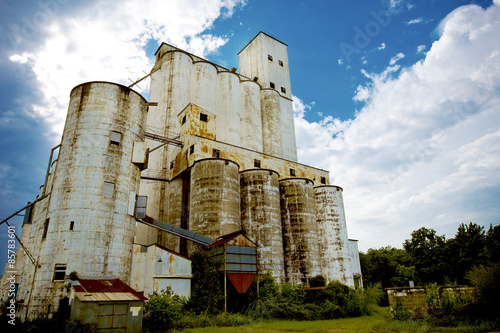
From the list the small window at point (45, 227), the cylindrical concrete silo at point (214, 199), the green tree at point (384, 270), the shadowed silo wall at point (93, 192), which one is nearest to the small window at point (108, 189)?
the shadowed silo wall at point (93, 192)

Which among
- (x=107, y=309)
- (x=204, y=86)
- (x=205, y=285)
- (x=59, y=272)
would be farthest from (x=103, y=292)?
(x=204, y=86)

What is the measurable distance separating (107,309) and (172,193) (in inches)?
689

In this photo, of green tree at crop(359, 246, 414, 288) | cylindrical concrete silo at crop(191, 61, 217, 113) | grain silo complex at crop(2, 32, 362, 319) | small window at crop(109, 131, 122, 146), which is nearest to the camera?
grain silo complex at crop(2, 32, 362, 319)

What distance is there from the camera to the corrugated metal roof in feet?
48.0

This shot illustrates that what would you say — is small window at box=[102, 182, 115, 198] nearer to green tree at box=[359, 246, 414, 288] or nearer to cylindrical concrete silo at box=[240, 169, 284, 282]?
cylindrical concrete silo at box=[240, 169, 284, 282]

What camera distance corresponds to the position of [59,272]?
19.1m

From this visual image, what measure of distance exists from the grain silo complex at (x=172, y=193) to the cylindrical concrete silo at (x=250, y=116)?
15 cm

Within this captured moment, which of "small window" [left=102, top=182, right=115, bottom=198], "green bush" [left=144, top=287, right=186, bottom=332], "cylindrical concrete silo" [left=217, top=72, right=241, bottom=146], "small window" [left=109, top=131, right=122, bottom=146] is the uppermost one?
"cylindrical concrete silo" [left=217, top=72, right=241, bottom=146]

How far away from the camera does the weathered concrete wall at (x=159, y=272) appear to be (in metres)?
20.1

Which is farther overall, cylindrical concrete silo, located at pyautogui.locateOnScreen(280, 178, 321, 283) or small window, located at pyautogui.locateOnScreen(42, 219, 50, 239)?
cylindrical concrete silo, located at pyautogui.locateOnScreen(280, 178, 321, 283)

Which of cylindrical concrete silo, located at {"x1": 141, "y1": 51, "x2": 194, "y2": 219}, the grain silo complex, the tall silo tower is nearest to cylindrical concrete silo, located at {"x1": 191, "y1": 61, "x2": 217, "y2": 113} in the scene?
the grain silo complex

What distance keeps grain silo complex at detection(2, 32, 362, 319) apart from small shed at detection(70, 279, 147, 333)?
460 centimetres

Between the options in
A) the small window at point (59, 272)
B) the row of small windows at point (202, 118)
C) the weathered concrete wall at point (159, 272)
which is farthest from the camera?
the row of small windows at point (202, 118)

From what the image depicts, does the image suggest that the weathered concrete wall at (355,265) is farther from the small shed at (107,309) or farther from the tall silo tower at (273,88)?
the small shed at (107,309)
